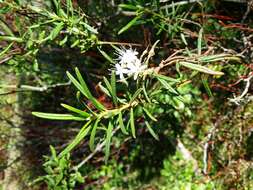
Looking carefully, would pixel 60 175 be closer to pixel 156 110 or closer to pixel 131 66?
pixel 156 110

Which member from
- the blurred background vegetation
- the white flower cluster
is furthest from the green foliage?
the white flower cluster

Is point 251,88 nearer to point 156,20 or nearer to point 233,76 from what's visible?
point 233,76

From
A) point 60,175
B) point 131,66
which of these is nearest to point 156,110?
point 60,175

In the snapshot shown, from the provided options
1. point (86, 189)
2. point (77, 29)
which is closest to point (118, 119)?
point (77, 29)

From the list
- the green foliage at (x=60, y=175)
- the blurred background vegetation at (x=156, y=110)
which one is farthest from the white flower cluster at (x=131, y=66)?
the green foliage at (x=60, y=175)

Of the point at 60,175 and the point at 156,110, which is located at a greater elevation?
the point at 156,110

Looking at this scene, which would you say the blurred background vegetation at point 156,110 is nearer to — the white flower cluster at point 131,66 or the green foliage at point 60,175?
the green foliage at point 60,175

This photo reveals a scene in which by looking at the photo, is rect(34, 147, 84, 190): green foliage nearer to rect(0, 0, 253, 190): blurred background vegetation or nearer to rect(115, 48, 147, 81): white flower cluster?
rect(0, 0, 253, 190): blurred background vegetation

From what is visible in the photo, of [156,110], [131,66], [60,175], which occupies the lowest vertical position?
[60,175]
